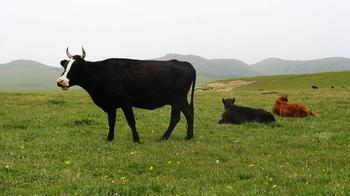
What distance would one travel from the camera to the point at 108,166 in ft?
39.2

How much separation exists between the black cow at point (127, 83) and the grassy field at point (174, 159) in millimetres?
1222

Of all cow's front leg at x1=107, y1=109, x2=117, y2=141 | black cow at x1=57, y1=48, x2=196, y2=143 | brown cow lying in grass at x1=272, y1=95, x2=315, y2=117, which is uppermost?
black cow at x1=57, y1=48, x2=196, y2=143

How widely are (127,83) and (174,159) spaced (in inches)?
176

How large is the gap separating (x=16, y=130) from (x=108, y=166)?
8.29 m

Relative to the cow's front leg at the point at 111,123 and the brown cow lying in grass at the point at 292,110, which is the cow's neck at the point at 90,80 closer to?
the cow's front leg at the point at 111,123

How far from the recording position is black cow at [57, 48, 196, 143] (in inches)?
642

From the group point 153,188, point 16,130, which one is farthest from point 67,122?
point 153,188

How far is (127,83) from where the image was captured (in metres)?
16.5

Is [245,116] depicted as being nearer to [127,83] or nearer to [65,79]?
[127,83]

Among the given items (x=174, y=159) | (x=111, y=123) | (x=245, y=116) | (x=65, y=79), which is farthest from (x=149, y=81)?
(x=245, y=116)

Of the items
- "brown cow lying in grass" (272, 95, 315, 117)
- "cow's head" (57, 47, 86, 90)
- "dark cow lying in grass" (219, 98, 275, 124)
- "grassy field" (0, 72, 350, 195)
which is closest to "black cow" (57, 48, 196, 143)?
"cow's head" (57, 47, 86, 90)

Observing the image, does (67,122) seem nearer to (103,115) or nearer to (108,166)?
(103,115)

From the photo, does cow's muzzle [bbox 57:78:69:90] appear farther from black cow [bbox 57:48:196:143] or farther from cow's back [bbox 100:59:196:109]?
cow's back [bbox 100:59:196:109]

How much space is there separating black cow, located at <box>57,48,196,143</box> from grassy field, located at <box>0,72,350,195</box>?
1222 millimetres
